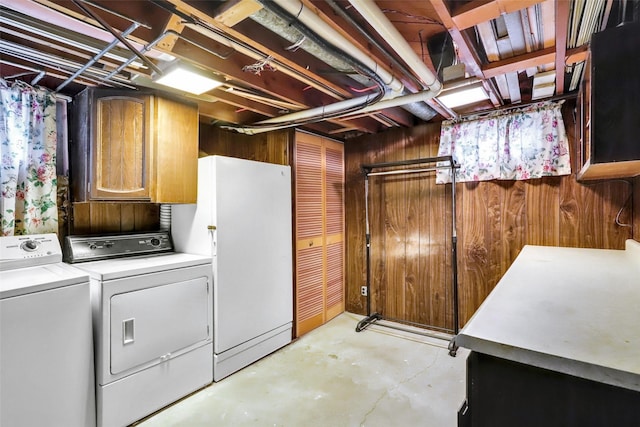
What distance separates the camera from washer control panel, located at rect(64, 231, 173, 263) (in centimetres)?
226

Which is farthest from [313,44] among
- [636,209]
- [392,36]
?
[636,209]

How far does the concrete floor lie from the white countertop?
1.10m

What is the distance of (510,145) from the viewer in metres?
2.80

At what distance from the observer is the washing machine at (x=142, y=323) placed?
189 centimetres

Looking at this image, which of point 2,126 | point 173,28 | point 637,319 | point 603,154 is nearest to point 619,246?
point 603,154

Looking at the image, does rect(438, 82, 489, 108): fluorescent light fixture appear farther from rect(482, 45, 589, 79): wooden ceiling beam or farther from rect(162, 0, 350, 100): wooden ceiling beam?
rect(162, 0, 350, 100): wooden ceiling beam

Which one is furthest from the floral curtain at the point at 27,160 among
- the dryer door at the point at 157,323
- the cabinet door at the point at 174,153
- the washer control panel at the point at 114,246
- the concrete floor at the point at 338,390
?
the concrete floor at the point at 338,390

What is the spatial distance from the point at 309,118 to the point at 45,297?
7.06 ft

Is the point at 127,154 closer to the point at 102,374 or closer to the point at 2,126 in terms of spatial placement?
the point at 2,126

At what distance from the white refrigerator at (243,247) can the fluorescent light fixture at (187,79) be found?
558mm

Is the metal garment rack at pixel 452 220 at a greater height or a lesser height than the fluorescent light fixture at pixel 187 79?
lesser

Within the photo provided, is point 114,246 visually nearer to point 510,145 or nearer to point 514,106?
point 510,145

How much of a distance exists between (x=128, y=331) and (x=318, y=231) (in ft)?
6.66

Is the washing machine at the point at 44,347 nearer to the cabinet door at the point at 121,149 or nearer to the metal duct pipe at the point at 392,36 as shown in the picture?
the cabinet door at the point at 121,149
